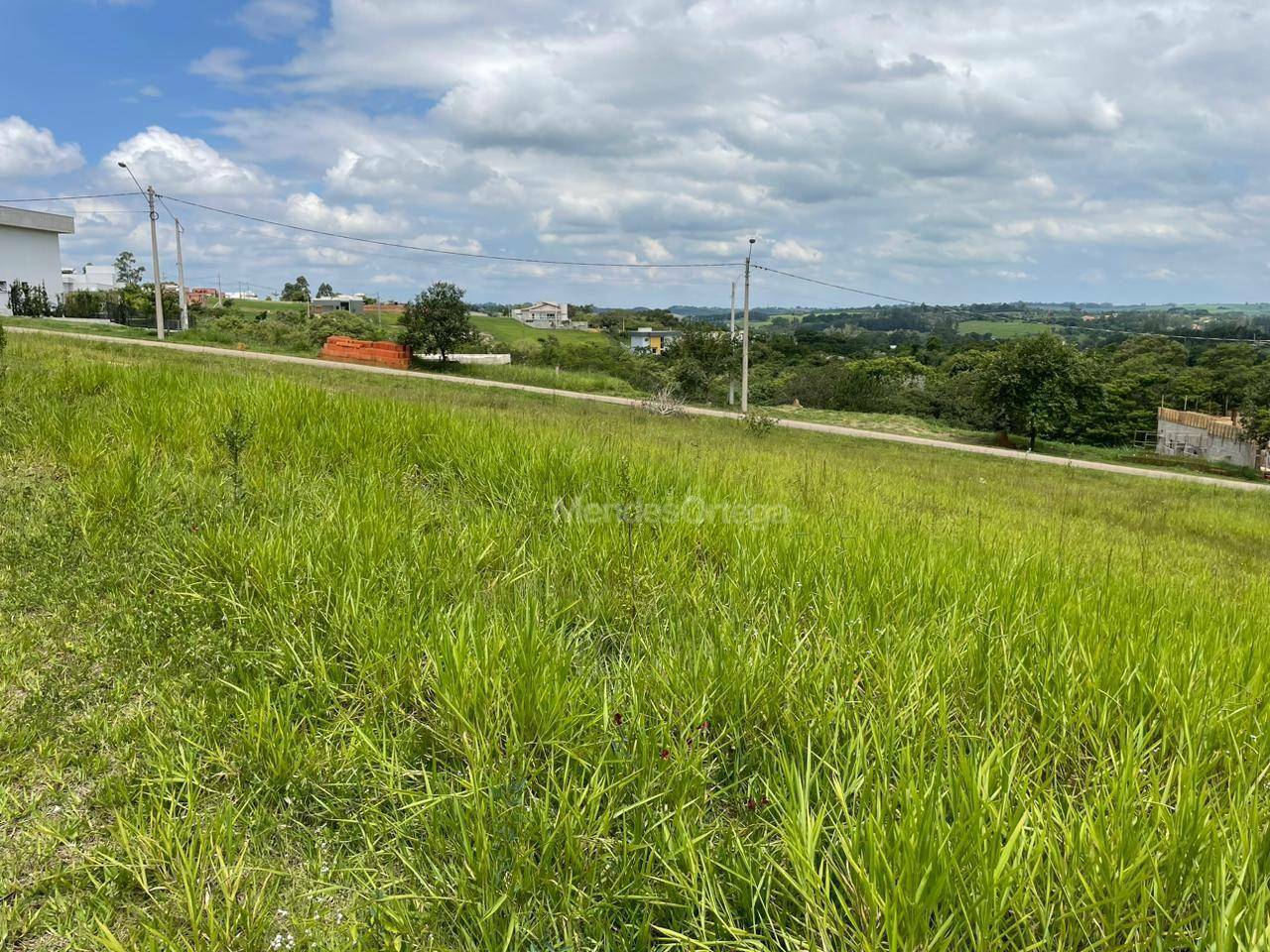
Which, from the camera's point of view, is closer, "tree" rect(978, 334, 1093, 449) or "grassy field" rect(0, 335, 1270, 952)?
"grassy field" rect(0, 335, 1270, 952)

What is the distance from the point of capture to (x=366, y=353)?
37.8 m

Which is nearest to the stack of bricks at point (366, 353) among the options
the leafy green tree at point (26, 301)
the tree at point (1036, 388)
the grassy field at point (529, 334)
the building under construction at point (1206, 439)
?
the leafy green tree at point (26, 301)

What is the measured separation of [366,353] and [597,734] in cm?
3861

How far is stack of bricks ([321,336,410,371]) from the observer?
3731 cm

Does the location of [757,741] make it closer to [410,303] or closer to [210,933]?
[210,933]

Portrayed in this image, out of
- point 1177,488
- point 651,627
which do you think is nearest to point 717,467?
point 651,627

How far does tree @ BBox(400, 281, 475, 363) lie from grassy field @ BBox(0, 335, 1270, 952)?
112 ft

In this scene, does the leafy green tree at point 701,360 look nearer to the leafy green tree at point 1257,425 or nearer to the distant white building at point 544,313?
the leafy green tree at point 1257,425

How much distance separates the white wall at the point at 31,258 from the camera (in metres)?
52.3

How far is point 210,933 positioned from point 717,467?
6.22 m

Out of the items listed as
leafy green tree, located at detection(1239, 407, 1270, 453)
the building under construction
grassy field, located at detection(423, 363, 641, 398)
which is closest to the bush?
grassy field, located at detection(423, 363, 641, 398)

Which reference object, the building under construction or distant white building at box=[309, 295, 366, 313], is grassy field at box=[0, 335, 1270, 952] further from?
distant white building at box=[309, 295, 366, 313]

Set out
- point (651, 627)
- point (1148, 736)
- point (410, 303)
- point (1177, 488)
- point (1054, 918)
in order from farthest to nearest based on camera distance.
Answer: point (410, 303), point (1177, 488), point (651, 627), point (1148, 736), point (1054, 918)

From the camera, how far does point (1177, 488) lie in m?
23.2
